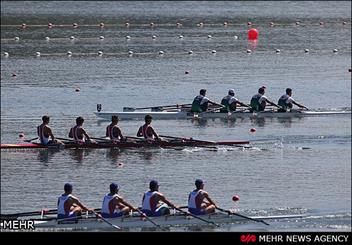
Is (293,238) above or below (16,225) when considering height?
above

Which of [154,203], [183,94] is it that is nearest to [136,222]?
[154,203]

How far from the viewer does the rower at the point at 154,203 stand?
21438 millimetres

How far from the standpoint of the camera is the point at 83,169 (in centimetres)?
2755

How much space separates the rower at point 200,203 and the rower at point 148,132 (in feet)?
26.7

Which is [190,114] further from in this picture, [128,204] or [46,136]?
[128,204]

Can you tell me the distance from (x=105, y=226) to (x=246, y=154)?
30.2 feet

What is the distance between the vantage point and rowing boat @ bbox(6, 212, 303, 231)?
20844 mm

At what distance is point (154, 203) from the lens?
2148 centimetres

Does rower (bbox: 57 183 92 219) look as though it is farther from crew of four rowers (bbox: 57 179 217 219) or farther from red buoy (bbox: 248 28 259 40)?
red buoy (bbox: 248 28 259 40)

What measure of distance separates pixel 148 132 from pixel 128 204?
28.5 feet

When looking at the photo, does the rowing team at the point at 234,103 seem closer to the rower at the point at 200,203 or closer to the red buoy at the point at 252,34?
the rower at the point at 200,203

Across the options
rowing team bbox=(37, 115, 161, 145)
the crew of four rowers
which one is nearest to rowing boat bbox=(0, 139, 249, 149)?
rowing team bbox=(37, 115, 161, 145)

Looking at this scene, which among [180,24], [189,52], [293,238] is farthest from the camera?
[180,24]

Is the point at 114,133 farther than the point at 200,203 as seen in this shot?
Yes
